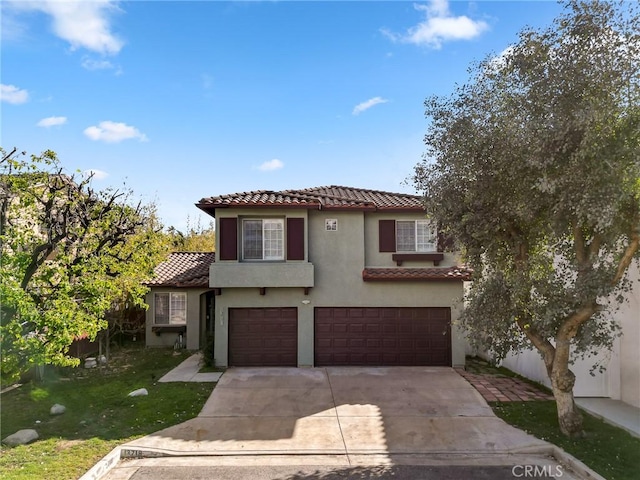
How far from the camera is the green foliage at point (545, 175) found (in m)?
6.62

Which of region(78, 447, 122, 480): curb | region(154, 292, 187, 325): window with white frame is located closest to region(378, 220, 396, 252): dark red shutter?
region(154, 292, 187, 325): window with white frame

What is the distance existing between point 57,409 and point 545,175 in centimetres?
1173

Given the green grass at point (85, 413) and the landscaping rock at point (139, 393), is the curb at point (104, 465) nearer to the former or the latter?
the green grass at point (85, 413)

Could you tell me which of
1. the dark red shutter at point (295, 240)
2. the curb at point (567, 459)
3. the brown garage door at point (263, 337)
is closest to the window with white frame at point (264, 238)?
the dark red shutter at point (295, 240)

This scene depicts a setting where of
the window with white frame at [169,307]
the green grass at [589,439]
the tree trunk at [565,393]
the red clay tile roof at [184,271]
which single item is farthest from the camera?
the window with white frame at [169,307]

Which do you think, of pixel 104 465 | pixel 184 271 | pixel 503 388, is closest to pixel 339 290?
pixel 503 388

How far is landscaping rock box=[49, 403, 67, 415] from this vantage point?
30.9 ft

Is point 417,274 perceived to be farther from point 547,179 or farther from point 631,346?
point 547,179

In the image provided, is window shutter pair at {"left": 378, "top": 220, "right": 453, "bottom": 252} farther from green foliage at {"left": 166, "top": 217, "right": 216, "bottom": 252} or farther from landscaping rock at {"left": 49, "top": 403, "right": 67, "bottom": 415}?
green foliage at {"left": 166, "top": 217, "right": 216, "bottom": 252}

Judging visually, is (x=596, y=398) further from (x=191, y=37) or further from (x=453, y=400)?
(x=191, y=37)

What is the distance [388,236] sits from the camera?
15.0 metres

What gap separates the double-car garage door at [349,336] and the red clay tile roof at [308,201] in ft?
12.4

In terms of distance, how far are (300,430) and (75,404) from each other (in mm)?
5957

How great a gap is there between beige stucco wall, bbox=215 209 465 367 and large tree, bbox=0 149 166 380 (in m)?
4.90
